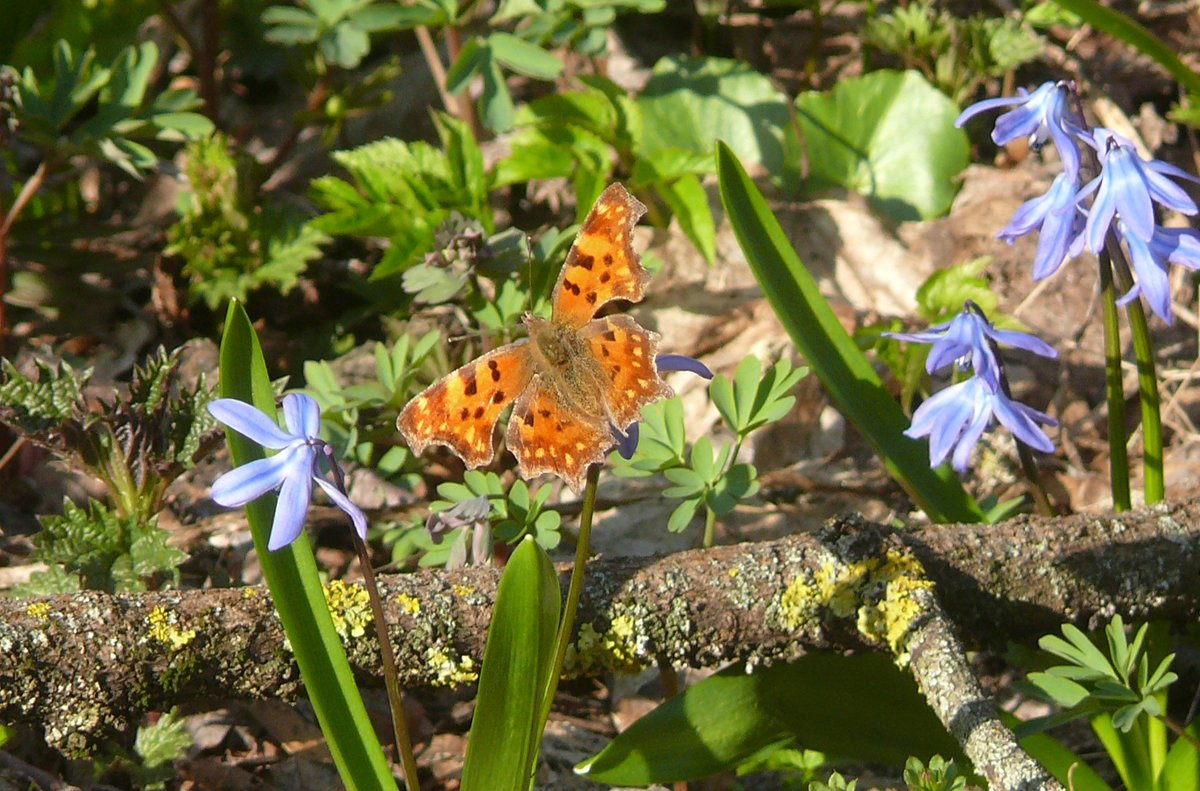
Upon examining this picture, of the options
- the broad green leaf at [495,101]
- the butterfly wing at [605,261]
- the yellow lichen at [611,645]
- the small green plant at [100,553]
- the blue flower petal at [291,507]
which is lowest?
the yellow lichen at [611,645]

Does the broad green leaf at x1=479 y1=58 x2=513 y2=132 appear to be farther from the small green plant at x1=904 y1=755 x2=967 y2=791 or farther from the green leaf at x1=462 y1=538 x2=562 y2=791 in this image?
the small green plant at x1=904 y1=755 x2=967 y2=791

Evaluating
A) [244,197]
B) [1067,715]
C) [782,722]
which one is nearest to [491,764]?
[782,722]

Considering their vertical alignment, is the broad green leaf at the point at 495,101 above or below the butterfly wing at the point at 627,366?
above

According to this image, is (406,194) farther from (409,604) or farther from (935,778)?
(935,778)

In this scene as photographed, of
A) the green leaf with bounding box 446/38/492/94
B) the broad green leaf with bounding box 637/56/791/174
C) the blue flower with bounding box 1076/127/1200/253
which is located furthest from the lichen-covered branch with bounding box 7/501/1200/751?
the broad green leaf with bounding box 637/56/791/174

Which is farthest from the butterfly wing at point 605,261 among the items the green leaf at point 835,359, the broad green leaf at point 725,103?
the broad green leaf at point 725,103

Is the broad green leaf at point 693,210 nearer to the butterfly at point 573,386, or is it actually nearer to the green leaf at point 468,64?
the green leaf at point 468,64

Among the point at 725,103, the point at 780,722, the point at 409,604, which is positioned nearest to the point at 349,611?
the point at 409,604

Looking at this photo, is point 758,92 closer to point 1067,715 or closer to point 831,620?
point 831,620
